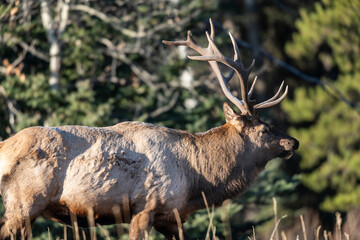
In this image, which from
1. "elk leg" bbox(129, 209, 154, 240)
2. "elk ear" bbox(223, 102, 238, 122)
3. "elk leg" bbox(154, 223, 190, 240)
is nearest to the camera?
"elk leg" bbox(129, 209, 154, 240)

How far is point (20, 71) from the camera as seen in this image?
11742 millimetres

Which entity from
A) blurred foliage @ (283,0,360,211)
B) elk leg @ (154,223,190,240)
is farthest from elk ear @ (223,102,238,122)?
blurred foliage @ (283,0,360,211)

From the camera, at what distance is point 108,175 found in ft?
20.0

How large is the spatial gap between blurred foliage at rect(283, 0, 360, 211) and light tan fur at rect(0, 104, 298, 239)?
12095 mm

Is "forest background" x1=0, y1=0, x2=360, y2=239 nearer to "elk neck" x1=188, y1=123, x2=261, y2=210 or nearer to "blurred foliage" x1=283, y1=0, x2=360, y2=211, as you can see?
"elk neck" x1=188, y1=123, x2=261, y2=210

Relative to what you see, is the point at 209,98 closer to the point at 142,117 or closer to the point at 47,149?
the point at 142,117

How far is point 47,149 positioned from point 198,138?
5.30ft

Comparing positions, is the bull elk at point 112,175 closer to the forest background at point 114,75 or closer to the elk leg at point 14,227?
the elk leg at point 14,227

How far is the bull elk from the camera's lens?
19.4 ft

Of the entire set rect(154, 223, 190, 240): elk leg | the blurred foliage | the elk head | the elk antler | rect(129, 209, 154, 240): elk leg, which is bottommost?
the blurred foliage

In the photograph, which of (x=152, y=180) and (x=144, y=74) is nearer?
(x=152, y=180)

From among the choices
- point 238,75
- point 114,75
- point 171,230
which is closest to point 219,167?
point 171,230

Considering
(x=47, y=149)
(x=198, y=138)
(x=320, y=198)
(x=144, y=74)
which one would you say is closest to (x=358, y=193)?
(x=320, y=198)

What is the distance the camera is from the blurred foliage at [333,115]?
60.1 feet
